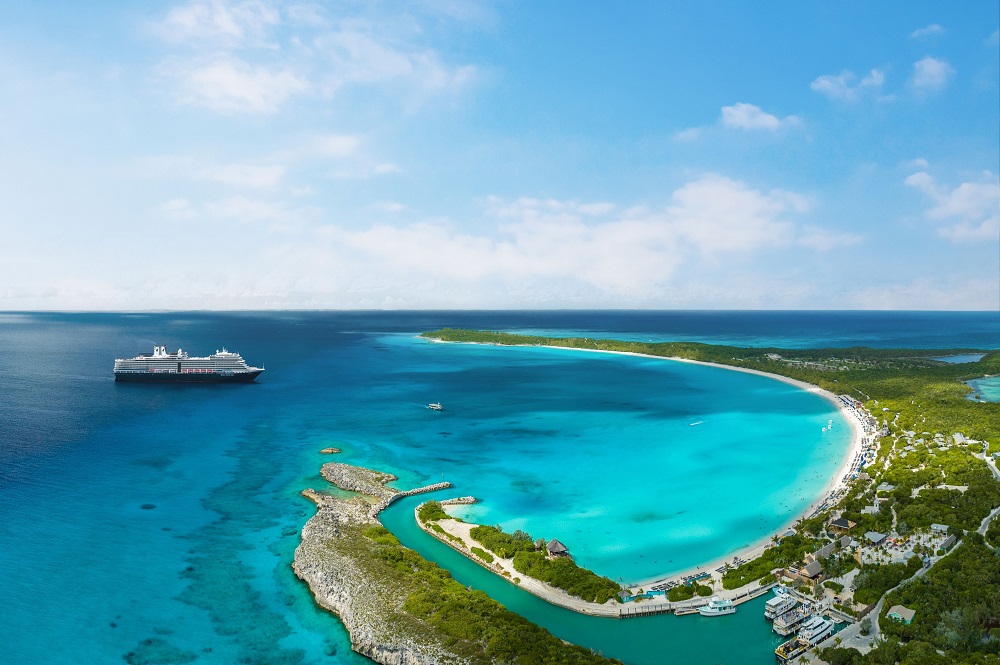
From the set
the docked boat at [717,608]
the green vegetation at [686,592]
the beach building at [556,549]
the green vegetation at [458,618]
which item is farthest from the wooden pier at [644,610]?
the beach building at [556,549]

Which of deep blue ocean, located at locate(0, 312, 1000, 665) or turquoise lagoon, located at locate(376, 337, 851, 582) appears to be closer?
deep blue ocean, located at locate(0, 312, 1000, 665)

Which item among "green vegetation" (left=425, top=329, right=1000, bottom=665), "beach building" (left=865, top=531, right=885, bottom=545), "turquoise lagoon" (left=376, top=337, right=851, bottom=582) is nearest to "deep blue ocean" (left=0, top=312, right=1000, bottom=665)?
"turquoise lagoon" (left=376, top=337, right=851, bottom=582)

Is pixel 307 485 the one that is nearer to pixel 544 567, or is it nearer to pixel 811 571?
pixel 544 567

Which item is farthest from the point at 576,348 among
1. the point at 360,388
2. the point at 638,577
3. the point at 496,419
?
the point at 638,577

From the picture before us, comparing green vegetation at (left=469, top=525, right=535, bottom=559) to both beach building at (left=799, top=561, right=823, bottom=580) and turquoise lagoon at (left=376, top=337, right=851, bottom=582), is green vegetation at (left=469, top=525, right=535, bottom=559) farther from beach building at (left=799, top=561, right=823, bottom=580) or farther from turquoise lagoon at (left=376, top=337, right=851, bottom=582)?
beach building at (left=799, top=561, right=823, bottom=580)

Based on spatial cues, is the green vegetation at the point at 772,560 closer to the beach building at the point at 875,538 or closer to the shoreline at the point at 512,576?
the beach building at the point at 875,538

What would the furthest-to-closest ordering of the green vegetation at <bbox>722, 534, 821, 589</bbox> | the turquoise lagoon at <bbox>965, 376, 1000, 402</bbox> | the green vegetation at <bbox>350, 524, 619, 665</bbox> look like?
the turquoise lagoon at <bbox>965, 376, 1000, 402</bbox>, the green vegetation at <bbox>722, 534, 821, 589</bbox>, the green vegetation at <bbox>350, 524, 619, 665</bbox>
